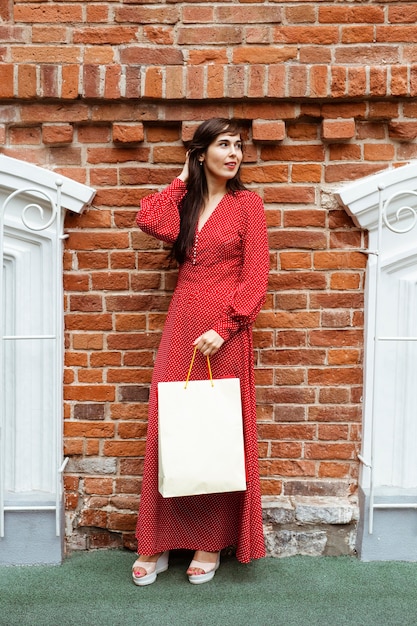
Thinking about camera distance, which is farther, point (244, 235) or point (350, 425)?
point (350, 425)

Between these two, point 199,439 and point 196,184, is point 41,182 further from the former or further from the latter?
point 199,439

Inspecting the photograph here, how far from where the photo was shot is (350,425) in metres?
3.34

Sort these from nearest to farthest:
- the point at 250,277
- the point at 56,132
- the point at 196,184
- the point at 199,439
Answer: the point at 199,439 → the point at 250,277 → the point at 196,184 → the point at 56,132

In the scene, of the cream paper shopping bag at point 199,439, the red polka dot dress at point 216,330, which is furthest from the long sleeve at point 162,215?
the cream paper shopping bag at point 199,439

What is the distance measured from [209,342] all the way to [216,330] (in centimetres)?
6

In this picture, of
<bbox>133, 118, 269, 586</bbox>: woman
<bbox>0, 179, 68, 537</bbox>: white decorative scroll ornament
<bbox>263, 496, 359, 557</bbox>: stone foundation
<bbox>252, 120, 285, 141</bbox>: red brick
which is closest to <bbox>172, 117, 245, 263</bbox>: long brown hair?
<bbox>133, 118, 269, 586</bbox>: woman

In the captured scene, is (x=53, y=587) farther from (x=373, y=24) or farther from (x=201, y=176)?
(x=373, y=24)

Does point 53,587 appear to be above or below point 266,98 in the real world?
below

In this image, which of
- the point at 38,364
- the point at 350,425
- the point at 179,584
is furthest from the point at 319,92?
the point at 179,584

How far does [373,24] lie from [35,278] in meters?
1.92

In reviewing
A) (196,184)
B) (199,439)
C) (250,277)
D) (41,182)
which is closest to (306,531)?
(199,439)

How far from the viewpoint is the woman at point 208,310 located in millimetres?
3008

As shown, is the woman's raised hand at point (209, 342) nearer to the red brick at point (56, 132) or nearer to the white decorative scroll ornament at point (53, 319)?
the white decorative scroll ornament at point (53, 319)

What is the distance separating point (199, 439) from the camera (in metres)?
2.84
